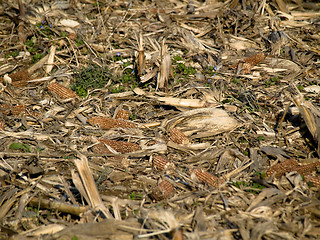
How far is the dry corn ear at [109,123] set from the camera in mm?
5312

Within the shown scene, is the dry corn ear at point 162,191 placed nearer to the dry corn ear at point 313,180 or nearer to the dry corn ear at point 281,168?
the dry corn ear at point 281,168

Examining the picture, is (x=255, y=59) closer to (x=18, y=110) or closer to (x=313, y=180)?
(x=313, y=180)

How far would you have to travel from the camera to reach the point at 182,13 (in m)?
7.98

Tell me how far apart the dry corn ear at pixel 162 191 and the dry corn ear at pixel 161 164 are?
343mm

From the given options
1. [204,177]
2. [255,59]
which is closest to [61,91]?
[204,177]

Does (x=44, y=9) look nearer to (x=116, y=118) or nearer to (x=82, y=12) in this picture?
(x=82, y=12)

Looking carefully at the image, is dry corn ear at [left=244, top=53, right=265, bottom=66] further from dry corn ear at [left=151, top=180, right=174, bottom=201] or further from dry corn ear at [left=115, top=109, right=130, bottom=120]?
dry corn ear at [left=151, top=180, right=174, bottom=201]

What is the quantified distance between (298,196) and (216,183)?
94 centimetres

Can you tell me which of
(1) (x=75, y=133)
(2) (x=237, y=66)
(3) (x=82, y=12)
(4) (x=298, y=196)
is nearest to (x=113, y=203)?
(1) (x=75, y=133)

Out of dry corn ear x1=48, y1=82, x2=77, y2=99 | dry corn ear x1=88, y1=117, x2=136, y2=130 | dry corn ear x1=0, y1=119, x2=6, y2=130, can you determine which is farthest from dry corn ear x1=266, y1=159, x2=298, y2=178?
dry corn ear x1=0, y1=119, x2=6, y2=130

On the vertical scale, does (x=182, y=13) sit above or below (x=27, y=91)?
above

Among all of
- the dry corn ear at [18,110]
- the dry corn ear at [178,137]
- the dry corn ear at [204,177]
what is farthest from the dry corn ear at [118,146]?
the dry corn ear at [18,110]

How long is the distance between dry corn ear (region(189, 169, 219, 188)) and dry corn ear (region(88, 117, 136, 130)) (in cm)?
136

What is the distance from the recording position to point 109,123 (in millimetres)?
5344
